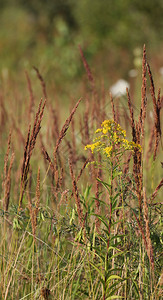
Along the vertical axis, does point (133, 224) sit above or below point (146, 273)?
above

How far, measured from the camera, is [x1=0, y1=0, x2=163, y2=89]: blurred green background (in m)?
8.36

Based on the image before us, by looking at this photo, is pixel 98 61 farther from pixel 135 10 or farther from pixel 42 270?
pixel 42 270

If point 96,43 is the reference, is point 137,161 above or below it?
below

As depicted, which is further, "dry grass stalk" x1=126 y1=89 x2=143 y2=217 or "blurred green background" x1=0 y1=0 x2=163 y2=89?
"blurred green background" x1=0 y1=0 x2=163 y2=89

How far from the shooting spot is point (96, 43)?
12.3 meters

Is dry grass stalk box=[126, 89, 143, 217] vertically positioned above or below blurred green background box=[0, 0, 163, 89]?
below

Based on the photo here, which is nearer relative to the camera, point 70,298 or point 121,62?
point 70,298

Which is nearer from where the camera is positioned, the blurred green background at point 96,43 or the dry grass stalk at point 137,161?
the dry grass stalk at point 137,161

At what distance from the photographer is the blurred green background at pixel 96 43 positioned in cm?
836

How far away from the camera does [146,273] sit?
143 cm

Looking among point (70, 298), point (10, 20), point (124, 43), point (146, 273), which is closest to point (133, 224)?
point (146, 273)

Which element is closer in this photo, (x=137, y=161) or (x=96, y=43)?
(x=137, y=161)

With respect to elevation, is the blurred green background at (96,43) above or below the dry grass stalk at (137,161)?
above

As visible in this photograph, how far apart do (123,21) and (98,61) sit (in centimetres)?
556
